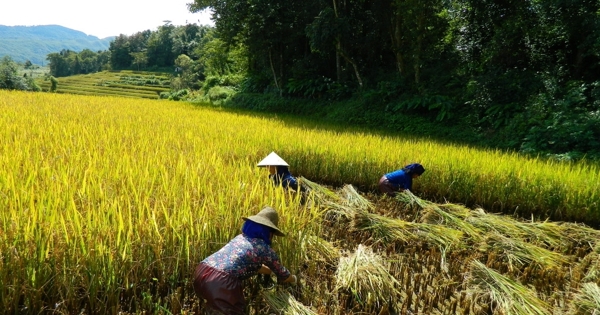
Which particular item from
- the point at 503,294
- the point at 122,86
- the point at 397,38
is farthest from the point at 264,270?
the point at 122,86

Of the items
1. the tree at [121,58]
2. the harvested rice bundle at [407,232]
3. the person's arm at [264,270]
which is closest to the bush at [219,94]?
the harvested rice bundle at [407,232]

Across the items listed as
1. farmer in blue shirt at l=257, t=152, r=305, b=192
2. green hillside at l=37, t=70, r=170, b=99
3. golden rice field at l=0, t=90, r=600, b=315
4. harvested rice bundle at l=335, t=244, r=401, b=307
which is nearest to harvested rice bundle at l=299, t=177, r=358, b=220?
golden rice field at l=0, t=90, r=600, b=315

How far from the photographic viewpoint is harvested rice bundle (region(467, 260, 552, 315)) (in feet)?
6.35

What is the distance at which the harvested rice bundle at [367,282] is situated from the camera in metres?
2.02

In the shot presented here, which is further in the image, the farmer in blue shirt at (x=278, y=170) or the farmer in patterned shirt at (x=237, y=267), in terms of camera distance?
the farmer in blue shirt at (x=278, y=170)

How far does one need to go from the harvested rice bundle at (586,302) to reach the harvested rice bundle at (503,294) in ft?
0.51

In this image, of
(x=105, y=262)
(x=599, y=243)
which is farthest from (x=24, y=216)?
(x=599, y=243)

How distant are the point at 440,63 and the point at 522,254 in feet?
30.1

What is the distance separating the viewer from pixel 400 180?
387 centimetres

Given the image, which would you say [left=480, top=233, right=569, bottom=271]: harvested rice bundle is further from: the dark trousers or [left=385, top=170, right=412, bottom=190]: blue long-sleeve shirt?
the dark trousers

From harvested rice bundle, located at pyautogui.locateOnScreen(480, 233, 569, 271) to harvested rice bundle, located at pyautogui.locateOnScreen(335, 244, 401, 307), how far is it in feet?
3.26

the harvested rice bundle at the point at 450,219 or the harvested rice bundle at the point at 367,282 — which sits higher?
the harvested rice bundle at the point at 450,219

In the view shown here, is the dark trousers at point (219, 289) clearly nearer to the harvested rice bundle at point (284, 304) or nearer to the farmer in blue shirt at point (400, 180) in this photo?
the harvested rice bundle at point (284, 304)

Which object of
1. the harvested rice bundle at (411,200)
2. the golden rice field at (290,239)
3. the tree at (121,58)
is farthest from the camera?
the tree at (121,58)
